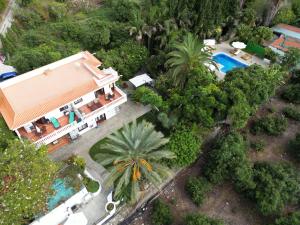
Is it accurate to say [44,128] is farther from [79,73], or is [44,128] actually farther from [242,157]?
[242,157]

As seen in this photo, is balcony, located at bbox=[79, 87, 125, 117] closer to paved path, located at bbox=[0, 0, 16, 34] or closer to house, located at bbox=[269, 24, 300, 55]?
paved path, located at bbox=[0, 0, 16, 34]

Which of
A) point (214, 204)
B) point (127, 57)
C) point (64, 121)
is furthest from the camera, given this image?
point (127, 57)

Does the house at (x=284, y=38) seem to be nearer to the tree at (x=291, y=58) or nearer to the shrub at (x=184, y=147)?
the tree at (x=291, y=58)

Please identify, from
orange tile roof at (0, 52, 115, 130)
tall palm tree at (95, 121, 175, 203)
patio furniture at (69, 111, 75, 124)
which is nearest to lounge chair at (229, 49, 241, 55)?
orange tile roof at (0, 52, 115, 130)

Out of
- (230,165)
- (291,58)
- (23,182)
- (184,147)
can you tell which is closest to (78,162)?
(23,182)

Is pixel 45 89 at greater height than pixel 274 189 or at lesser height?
greater

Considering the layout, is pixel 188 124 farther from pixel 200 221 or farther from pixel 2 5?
pixel 2 5

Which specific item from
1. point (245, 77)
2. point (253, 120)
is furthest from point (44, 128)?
point (253, 120)
